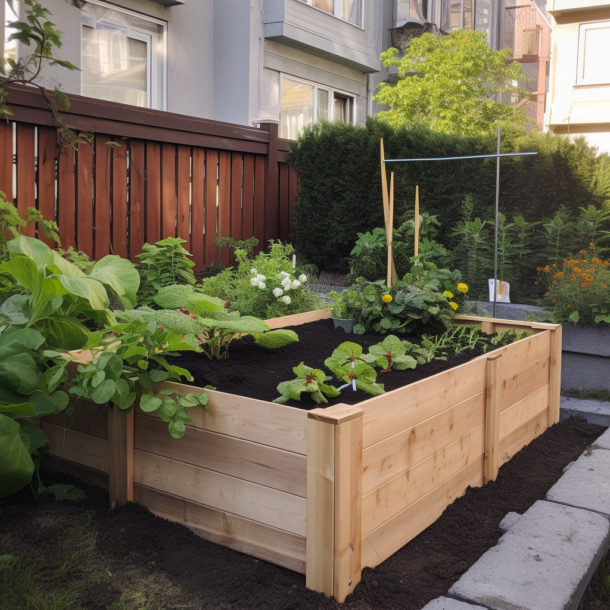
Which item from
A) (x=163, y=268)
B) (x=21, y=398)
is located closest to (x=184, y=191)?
(x=163, y=268)

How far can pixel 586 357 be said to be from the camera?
4188mm

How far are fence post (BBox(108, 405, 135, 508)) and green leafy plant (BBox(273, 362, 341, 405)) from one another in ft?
1.69

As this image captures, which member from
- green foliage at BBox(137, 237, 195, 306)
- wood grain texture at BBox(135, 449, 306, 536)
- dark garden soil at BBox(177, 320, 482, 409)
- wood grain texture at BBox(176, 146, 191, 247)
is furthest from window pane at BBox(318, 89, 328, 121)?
wood grain texture at BBox(135, 449, 306, 536)

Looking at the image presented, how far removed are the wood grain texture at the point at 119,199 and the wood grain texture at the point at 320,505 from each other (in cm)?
370

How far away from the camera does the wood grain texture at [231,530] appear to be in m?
1.82

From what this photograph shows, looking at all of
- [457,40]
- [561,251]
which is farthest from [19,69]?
[457,40]

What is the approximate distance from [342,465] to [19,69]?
3.70 metres

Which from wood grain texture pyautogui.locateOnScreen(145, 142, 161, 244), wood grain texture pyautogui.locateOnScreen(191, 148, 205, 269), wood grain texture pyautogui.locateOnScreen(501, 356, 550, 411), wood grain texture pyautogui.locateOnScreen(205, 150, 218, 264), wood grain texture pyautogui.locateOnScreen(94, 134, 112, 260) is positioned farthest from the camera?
wood grain texture pyautogui.locateOnScreen(205, 150, 218, 264)

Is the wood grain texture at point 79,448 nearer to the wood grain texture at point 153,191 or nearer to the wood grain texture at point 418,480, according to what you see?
the wood grain texture at point 418,480

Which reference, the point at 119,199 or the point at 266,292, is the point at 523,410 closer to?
the point at 266,292

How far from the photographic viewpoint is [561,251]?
5.33 meters

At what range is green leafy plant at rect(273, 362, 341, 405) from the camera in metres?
2.04

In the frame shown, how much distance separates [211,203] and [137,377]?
3834 mm

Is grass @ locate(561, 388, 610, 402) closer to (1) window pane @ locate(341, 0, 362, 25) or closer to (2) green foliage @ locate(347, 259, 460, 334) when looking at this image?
(2) green foliage @ locate(347, 259, 460, 334)
